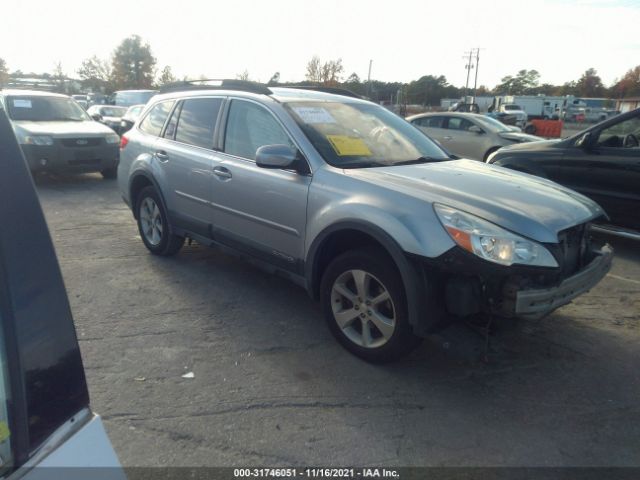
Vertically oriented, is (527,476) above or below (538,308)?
below

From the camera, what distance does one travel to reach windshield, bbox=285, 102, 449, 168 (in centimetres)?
374

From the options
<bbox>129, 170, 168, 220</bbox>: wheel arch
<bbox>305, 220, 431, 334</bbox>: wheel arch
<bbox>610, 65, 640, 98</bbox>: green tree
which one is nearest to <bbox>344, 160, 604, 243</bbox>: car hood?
<bbox>305, 220, 431, 334</bbox>: wheel arch

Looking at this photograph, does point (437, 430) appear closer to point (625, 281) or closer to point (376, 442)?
point (376, 442)

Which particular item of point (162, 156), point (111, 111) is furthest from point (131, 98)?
point (162, 156)

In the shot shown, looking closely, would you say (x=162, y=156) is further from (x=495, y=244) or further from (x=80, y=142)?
(x=80, y=142)

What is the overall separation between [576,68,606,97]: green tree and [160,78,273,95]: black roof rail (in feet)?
351

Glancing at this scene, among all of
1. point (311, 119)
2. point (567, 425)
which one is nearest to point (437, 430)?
point (567, 425)

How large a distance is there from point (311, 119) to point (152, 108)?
8.29 feet

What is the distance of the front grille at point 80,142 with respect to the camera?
9630 mm

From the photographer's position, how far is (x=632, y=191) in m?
5.55

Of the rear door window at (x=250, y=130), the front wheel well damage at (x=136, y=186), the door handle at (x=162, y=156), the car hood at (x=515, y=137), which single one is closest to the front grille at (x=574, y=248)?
the rear door window at (x=250, y=130)

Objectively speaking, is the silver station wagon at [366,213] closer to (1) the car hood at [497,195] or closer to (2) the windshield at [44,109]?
(1) the car hood at [497,195]

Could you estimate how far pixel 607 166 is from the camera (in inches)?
228

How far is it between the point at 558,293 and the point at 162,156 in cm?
379
